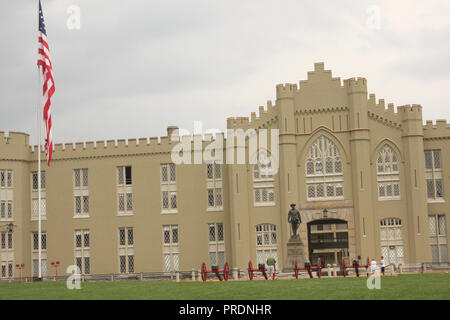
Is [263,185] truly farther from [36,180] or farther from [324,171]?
[36,180]

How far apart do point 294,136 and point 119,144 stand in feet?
46.0

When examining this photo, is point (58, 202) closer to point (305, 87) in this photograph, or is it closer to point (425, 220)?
point (305, 87)

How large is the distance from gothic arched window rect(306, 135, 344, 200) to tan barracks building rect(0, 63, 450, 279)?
2.8 inches

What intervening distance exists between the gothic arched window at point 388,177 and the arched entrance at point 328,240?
3.50 m

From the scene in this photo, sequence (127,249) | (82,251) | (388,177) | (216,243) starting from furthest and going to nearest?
(82,251), (127,249), (216,243), (388,177)

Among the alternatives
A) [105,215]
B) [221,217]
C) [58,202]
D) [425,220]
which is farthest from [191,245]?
[425,220]

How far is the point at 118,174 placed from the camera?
54.4 m

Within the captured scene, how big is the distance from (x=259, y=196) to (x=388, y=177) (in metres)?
9.12

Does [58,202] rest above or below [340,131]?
below

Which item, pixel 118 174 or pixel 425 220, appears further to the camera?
pixel 118 174

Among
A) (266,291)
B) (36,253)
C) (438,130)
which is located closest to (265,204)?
(438,130)

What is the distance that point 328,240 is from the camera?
49625 millimetres
